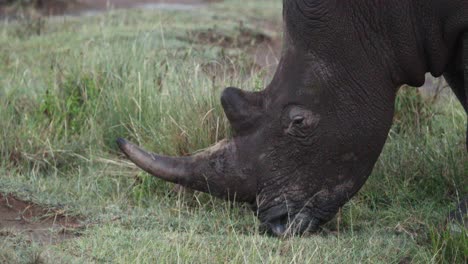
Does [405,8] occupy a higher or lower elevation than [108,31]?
higher

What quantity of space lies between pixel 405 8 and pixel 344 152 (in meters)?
A: 0.81

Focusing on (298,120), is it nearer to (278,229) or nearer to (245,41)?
(278,229)

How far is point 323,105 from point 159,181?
1.53m

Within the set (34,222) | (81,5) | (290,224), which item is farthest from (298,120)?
(81,5)

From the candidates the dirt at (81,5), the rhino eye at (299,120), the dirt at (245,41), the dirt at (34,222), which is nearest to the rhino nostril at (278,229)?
the rhino eye at (299,120)

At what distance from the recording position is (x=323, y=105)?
5.43m

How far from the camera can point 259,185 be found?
5625 millimetres

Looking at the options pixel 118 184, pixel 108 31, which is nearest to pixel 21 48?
pixel 108 31

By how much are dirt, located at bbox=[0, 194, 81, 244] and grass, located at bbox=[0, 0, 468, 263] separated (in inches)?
3.2

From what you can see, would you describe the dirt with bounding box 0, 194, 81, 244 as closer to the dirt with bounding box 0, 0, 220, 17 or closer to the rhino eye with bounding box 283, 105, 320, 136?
Result: the rhino eye with bounding box 283, 105, 320, 136

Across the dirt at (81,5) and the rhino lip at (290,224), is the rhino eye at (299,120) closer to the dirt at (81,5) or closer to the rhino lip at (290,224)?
the rhino lip at (290,224)

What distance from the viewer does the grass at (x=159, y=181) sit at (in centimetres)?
518

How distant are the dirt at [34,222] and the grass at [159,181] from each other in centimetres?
8

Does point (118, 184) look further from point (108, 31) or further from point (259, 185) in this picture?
point (108, 31)
